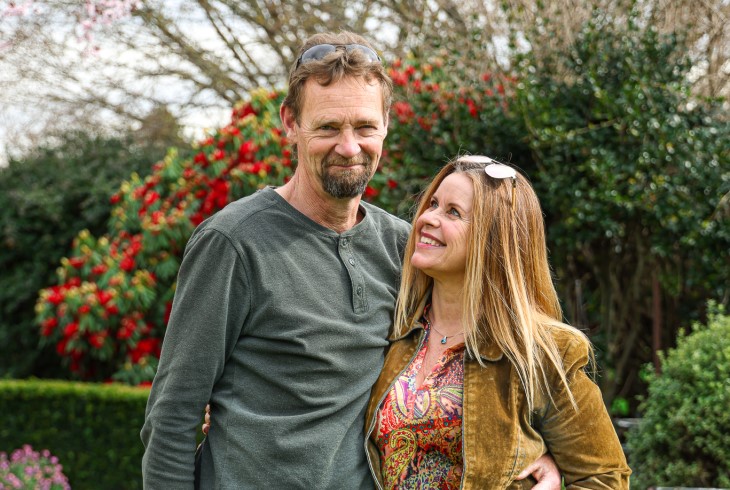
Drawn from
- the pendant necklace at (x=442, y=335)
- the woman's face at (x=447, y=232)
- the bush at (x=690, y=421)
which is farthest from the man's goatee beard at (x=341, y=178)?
the bush at (x=690, y=421)

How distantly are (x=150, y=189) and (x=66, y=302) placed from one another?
1.30 m

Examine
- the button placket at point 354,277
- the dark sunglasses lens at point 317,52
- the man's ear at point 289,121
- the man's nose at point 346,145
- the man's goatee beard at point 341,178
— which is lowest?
the button placket at point 354,277

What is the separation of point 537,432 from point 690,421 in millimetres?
1929

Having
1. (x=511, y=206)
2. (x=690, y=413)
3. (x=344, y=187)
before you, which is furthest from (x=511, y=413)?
(x=690, y=413)

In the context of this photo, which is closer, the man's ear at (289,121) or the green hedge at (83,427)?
the man's ear at (289,121)

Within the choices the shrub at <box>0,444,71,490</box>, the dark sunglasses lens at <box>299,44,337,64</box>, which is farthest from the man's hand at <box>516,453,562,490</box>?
A: the shrub at <box>0,444,71,490</box>

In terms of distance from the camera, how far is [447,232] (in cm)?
258

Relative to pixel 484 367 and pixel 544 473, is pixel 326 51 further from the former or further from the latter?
pixel 544 473

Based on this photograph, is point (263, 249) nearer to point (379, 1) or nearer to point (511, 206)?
point (511, 206)

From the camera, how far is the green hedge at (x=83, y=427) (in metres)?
6.46

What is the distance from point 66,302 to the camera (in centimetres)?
762

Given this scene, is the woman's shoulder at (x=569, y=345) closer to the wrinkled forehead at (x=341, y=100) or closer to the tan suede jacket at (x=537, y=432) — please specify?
the tan suede jacket at (x=537, y=432)

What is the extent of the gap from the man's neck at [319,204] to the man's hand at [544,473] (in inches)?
36.6

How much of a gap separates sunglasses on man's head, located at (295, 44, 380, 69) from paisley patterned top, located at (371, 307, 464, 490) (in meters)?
0.99
